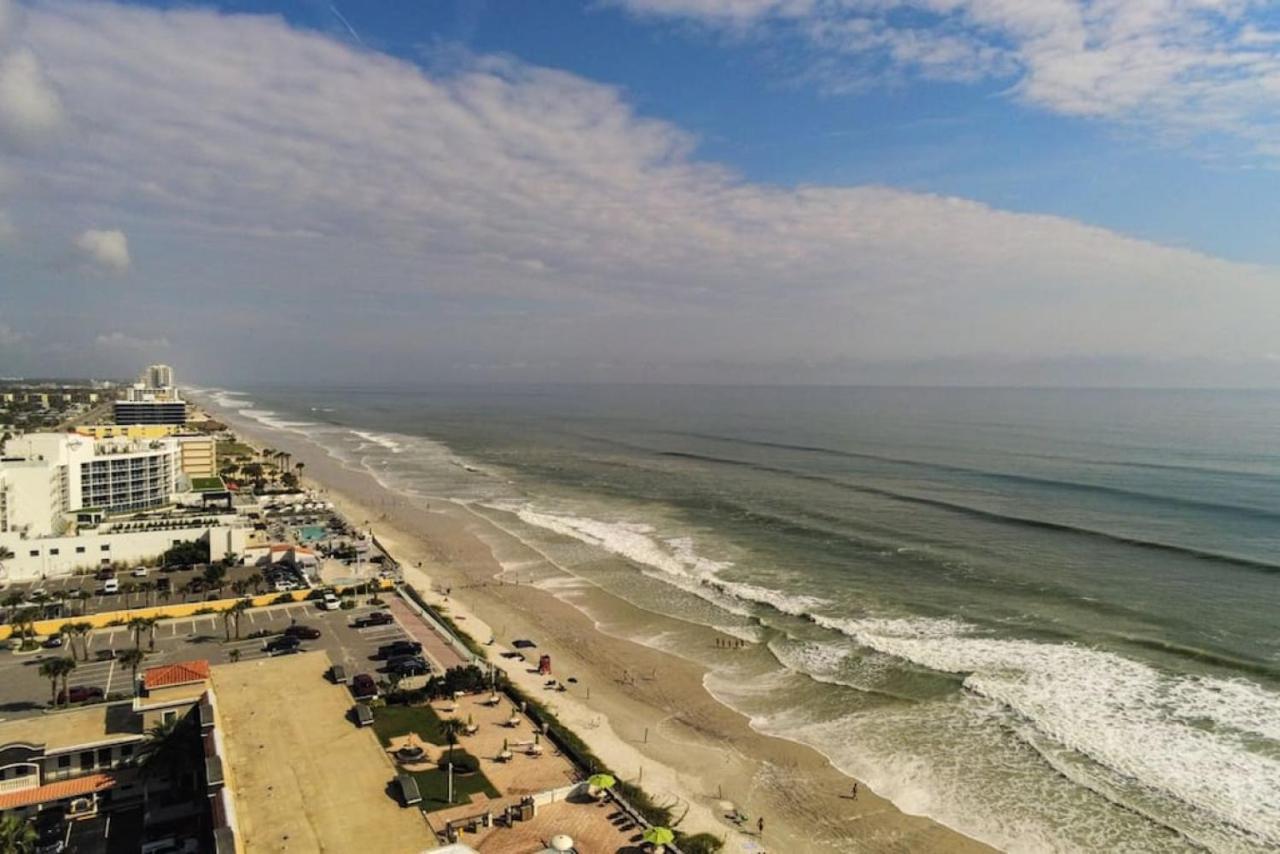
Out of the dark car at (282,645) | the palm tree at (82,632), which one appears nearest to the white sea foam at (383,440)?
the palm tree at (82,632)

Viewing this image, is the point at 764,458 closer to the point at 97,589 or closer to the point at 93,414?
the point at 97,589

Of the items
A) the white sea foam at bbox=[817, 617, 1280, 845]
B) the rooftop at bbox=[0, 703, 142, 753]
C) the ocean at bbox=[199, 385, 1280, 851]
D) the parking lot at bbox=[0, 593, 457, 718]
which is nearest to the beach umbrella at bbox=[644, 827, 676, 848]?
the ocean at bbox=[199, 385, 1280, 851]

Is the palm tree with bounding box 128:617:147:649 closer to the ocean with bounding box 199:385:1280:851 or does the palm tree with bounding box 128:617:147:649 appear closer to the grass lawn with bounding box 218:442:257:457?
the ocean with bounding box 199:385:1280:851

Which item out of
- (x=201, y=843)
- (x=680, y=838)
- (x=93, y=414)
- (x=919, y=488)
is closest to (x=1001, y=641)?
(x=680, y=838)

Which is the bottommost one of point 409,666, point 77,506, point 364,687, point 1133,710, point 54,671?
point 409,666

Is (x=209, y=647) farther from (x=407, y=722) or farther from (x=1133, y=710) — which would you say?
(x=1133, y=710)

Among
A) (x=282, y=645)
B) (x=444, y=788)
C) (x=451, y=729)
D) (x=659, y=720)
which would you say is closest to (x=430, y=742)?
(x=451, y=729)
